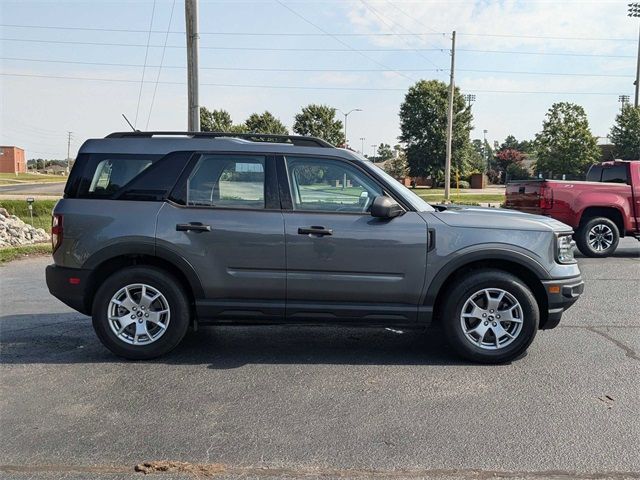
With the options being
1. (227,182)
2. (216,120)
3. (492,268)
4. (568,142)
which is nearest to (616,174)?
(492,268)

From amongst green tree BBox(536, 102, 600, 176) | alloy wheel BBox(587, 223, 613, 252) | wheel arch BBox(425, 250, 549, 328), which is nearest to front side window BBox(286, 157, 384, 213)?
wheel arch BBox(425, 250, 549, 328)

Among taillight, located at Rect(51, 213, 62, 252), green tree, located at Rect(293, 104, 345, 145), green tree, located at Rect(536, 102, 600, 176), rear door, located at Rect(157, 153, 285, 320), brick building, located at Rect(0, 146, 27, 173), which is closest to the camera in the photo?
rear door, located at Rect(157, 153, 285, 320)

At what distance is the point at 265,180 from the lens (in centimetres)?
495

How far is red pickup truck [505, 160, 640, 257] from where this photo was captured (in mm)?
11008

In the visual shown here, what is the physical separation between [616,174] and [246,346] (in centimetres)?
971

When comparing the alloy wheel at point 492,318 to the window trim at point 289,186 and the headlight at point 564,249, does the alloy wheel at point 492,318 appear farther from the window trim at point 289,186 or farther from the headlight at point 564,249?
the window trim at point 289,186

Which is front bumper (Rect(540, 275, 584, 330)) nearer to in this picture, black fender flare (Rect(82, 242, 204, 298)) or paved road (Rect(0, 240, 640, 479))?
paved road (Rect(0, 240, 640, 479))

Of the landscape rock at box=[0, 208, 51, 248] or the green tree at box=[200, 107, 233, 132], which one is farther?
the green tree at box=[200, 107, 233, 132]

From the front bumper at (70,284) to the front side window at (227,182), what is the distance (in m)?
1.17

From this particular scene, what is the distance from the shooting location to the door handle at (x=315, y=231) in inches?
188

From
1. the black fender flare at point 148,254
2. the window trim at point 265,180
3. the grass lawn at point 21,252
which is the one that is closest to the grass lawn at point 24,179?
the grass lawn at point 21,252

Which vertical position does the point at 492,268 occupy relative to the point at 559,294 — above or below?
above

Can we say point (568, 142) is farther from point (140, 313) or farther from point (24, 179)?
point (24, 179)

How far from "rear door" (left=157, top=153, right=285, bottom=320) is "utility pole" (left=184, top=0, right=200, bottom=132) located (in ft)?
31.3
